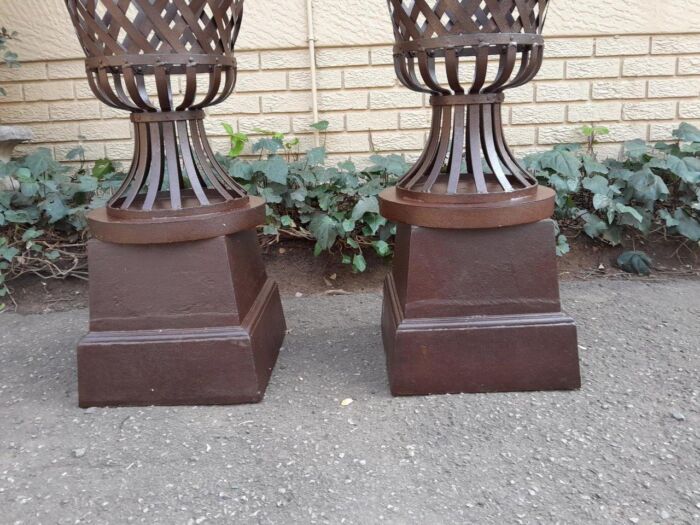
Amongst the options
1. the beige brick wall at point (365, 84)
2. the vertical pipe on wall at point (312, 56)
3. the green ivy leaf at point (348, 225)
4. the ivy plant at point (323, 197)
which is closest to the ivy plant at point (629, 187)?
the beige brick wall at point (365, 84)

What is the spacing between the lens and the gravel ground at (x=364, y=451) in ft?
5.12

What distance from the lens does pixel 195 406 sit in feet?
6.89

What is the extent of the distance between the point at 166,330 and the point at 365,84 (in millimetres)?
2293

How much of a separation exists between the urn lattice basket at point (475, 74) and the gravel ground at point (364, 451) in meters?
0.70

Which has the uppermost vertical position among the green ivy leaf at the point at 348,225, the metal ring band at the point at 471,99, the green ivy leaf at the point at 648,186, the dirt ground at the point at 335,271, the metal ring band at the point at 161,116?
the metal ring band at the point at 471,99

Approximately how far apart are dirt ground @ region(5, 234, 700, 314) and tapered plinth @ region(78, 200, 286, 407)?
1.34 meters

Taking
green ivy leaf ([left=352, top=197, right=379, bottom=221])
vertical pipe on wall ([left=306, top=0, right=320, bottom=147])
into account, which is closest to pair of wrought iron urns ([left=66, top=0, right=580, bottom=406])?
green ivy leaf ([left=352, top=197, right=379, bottom=221])

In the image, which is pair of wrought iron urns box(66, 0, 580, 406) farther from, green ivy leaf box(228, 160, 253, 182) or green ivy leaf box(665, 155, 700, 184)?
green ivy leaf box(665, 155, 700, 184)

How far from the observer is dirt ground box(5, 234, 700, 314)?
3.38m

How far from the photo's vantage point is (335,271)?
139 inches

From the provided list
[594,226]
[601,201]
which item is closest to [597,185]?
[601,201]

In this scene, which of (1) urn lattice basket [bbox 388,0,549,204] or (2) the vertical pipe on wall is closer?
(1) urn lattice basket [bbox 388,0,549,204]

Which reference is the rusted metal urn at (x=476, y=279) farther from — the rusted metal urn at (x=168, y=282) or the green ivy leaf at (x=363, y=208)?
the green ivy leaf at (x=363, y=208)

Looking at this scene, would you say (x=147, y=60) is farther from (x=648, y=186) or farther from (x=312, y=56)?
(x=648, y=186)
